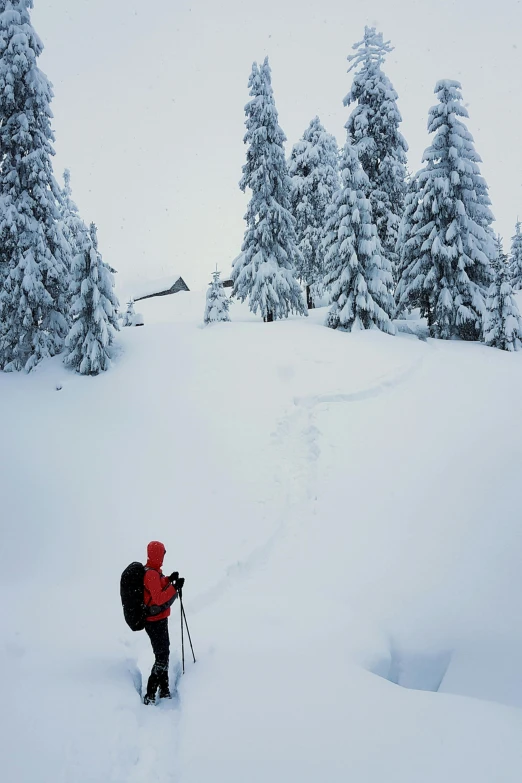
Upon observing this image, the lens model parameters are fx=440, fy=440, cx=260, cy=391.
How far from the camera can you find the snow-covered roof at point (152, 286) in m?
54.0

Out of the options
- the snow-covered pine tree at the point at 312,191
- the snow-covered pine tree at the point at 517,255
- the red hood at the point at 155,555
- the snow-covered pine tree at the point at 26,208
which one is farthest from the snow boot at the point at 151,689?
the snow-covered pine tree at the point at 517,255

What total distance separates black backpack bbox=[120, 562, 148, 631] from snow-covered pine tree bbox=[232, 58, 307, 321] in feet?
63.0

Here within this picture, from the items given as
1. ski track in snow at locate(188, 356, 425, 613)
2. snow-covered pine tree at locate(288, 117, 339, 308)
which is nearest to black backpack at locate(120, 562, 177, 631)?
ski track in snow at locate(188, 356, 425, 613)

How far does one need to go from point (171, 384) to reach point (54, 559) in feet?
24.6

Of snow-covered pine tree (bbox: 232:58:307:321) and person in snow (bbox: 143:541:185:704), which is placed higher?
snow-covered pine tree (bbox: 232:58:307:321)

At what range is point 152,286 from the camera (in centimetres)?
5516

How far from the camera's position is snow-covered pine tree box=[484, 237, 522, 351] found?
66.9 feet

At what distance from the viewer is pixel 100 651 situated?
20.3 feet

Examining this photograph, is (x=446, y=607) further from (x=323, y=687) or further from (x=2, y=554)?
(x=2, y=554)

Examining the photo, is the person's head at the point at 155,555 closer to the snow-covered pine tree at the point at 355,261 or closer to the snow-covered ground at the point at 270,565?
the snow-covered ground at the point at 270,565

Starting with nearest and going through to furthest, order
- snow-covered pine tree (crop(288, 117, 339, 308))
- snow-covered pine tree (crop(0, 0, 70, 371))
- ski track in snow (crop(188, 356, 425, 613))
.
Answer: ski track in snow (crop(188, 356, 425, 613))
snow-covered pine tree (crop(0, 0, 70, 371))
snow-covered pine tree (crop(288, 117, 339, 308))

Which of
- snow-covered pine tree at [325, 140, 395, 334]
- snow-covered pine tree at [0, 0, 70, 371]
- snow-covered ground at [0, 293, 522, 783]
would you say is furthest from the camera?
snow-covered pine tree at [325, 140, 395, 334]

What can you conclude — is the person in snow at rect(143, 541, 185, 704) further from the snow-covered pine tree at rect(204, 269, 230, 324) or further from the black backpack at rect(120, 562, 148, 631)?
the snow-covered pine tree at rect(204, 269, 230, 324)

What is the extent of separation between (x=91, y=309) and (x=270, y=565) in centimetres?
1186
